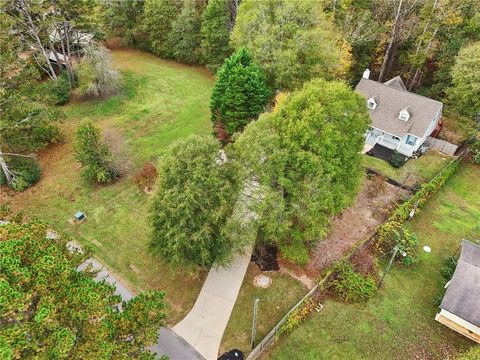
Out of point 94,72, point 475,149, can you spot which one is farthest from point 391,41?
point 94,72

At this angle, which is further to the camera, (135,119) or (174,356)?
(135,119)

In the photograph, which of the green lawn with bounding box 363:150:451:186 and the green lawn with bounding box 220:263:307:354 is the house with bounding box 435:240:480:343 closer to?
the green lawn with bounding box 220:263:307:354

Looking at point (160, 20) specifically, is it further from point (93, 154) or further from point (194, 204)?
point (194, 204)

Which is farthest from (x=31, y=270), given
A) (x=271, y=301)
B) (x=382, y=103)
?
(x=382, y=103)

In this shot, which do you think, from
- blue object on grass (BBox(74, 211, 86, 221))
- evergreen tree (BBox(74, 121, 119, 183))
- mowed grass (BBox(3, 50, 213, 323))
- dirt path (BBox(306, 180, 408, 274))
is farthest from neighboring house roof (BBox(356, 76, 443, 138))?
blue object on grass (BBox(74, 211, 86, 221))

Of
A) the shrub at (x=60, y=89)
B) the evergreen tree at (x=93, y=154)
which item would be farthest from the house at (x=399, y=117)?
the shrub at (x=60, y=89)

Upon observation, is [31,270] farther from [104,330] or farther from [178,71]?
[178,71]
